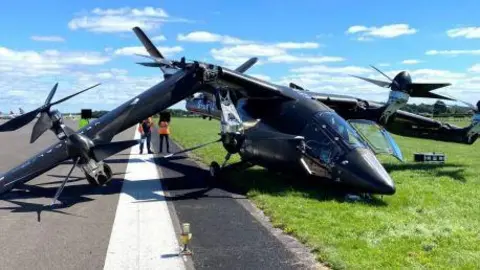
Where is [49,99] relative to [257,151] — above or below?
above

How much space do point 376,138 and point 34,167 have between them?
→ 33.2ft

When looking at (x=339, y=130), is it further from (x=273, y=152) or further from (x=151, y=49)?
(x=151, y=49)

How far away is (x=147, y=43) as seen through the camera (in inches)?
1055

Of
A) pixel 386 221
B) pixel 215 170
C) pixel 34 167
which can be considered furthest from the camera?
pixel 215 170

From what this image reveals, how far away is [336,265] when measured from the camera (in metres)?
7.45

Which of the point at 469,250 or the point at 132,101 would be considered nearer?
the point at 469,250

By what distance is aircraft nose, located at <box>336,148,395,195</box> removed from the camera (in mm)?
11844

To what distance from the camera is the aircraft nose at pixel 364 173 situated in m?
11.8

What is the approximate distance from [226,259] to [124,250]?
73.1 inches

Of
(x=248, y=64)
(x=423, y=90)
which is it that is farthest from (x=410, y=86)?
(x=248, y=64)

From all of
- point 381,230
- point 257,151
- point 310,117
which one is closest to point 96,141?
point 257,151

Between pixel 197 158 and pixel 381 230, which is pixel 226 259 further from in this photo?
pixel 197 158

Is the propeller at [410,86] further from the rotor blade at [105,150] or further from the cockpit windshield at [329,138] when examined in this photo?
the rotor blade at [105,150]

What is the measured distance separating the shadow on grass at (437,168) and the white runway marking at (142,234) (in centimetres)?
1074
